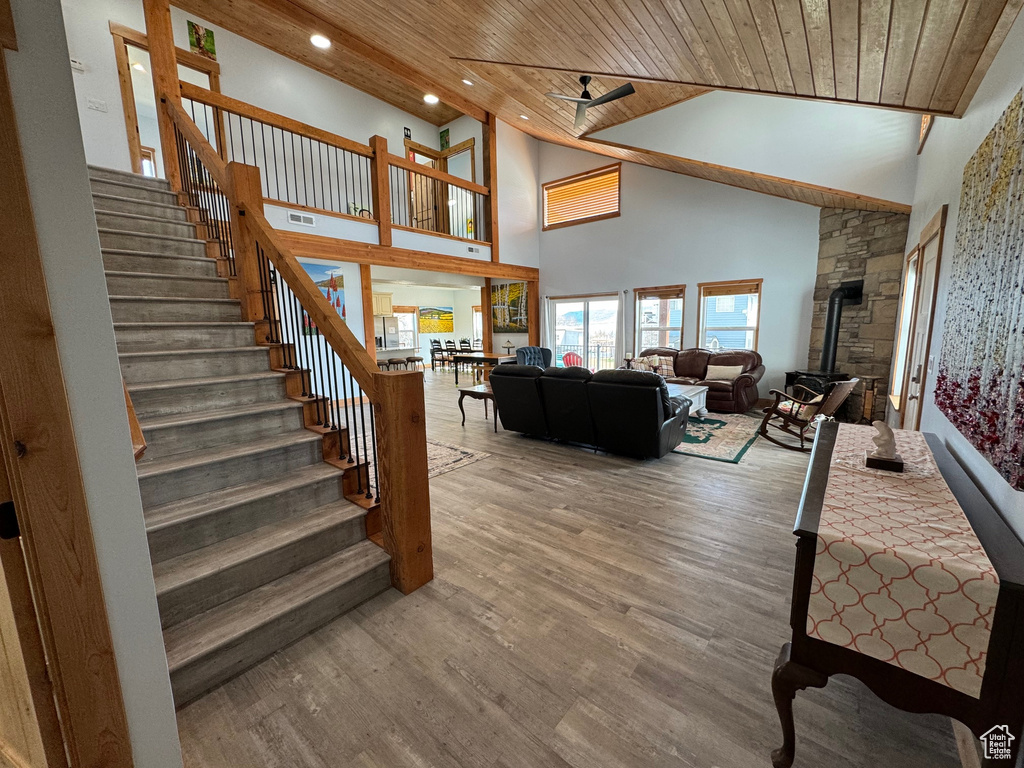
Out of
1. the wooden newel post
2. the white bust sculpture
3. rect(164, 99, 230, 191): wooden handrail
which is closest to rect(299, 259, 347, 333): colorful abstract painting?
rect(164, 99, 230, 191): wooden handrail

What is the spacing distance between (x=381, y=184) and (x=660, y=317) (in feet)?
17.4

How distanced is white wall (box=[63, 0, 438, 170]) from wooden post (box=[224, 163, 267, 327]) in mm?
3890

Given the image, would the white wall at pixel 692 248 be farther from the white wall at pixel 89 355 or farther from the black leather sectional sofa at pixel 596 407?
the white wall at pixel 89 355

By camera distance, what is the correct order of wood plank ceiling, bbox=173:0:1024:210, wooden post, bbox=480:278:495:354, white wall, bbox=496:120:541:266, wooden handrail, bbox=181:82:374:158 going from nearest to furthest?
wood plank ceiling, bbox=173:0:1024:210 < wooden handrail, bbox=181:82:374:158 < white wall, bbox=496:120:541:266 < wooden post, bbox=480:278:495:354

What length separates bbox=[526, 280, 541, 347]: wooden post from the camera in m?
9.29

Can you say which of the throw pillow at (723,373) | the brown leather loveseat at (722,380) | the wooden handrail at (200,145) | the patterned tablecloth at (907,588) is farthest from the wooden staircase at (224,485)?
the throw pillow at (723,373)

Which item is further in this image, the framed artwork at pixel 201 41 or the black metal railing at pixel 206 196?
the framed artwork at pixel 201 41

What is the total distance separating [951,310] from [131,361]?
177 inches

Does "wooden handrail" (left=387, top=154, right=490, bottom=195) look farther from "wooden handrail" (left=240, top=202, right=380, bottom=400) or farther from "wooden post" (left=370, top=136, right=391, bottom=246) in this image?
"wooden handrail" (left=240, top=202, right=380, bottom=400)

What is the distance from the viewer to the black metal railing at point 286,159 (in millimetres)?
5387

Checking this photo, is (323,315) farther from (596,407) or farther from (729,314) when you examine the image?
(729,314)

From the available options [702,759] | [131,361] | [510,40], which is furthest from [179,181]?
[702,759]

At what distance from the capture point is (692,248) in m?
7.12

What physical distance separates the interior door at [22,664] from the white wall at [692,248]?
302 inches
